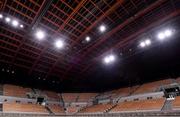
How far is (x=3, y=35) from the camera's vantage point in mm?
21859

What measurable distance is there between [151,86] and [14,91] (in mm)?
23469

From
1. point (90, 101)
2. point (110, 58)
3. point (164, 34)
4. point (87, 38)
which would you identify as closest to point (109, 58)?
point (110, 58)

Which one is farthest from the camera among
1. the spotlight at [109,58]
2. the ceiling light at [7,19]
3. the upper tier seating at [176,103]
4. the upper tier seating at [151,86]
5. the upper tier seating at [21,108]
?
the spotlight at [109,58]

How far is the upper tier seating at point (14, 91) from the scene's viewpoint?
27.7 m

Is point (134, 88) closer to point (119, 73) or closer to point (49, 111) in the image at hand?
point (119, 73)

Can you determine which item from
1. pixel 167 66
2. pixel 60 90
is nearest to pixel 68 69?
pixel 60 90

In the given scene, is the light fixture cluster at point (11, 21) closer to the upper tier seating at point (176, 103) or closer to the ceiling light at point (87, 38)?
the ceiling light at point (87, 38)

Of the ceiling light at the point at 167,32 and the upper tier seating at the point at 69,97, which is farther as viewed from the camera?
the upper tier seating at the point at 69,97

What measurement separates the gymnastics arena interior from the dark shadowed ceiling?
11 centimetres

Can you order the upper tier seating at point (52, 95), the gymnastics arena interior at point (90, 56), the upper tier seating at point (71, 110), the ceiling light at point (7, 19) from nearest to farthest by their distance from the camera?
the gymnastics arena interior at point (90, 56) → the ceiling light at point (7, 19) → the upper tier seating at point (71, 110) → the upper tier seating at point (52, 95)

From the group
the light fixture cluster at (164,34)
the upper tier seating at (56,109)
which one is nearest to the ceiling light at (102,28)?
the light fixture cluster at (164,34)

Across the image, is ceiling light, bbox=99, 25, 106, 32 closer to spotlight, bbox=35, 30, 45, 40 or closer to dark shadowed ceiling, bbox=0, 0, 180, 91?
dark shadowed ceiling, bbox=0, 0, 180, 91

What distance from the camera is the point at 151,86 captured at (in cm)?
2678

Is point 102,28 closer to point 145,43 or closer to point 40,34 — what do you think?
point 145,43
